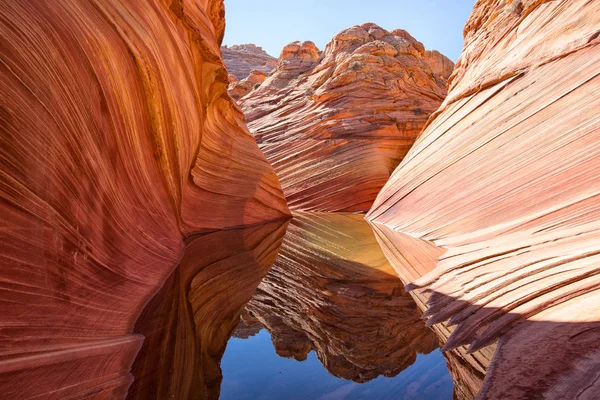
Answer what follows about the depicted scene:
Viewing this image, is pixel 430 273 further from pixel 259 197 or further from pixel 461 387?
pixel 259 197

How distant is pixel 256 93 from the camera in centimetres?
1448

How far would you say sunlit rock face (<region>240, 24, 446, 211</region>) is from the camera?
10.8m

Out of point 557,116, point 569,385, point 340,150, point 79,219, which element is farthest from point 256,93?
point 569,385

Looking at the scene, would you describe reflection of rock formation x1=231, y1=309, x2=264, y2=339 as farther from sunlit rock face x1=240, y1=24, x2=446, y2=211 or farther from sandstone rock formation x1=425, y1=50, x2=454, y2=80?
sandstone rock formation x1=425, y1=50, x2=454, y2=80

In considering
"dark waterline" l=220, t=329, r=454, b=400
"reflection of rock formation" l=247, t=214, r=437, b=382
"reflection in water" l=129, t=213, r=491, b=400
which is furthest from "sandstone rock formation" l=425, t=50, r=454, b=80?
"dark waterline" l=220, t=329, r=454, b=400

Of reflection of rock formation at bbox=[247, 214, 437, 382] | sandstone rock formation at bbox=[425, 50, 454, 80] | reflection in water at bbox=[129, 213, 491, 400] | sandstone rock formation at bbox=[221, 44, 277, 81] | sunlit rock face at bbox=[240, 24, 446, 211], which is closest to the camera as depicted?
reflection in water at bbox=[129, 213, 491, 400]

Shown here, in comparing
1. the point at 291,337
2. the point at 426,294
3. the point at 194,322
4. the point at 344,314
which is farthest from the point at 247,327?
the point at 426,294

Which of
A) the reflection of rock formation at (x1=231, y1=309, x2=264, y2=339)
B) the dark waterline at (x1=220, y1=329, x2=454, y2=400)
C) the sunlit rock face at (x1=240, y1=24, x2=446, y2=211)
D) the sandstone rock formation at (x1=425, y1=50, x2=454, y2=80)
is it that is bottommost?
the dark waterline at (x1=220, y1=329, x2=454, y2=400)

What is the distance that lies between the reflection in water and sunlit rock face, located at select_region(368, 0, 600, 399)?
219mm

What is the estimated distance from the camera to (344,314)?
2.69 metres

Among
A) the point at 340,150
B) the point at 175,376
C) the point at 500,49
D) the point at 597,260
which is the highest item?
the point at 340,150

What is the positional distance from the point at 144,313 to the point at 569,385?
76.7 inches

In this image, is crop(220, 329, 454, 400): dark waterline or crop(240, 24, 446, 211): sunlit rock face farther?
crop(240, 24, 446, 211): sunlit rock face

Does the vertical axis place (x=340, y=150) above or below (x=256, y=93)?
below
